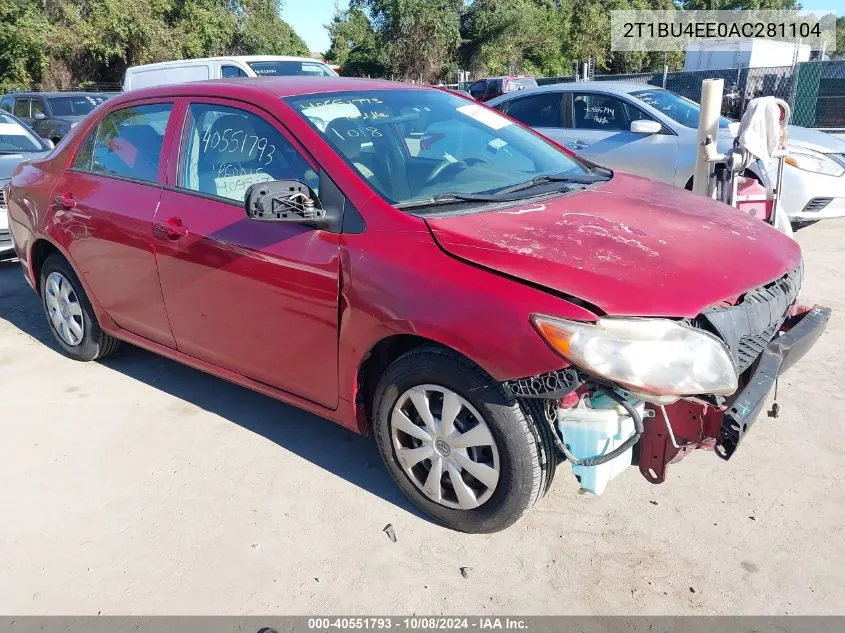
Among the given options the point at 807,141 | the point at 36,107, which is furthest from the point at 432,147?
the point at 36,107

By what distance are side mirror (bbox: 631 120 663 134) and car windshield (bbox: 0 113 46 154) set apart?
22.0 feet

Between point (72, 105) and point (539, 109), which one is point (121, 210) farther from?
point (72, 105)

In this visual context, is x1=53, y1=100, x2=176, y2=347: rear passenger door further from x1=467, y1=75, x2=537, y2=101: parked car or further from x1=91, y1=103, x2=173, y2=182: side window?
x1=467, y1=75, x2=537, y2=101: parked car

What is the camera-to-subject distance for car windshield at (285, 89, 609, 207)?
3141 millimetres

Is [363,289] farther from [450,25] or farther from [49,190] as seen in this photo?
[450,25]

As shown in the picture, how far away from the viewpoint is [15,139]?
333 inches

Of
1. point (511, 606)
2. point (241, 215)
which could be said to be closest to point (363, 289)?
point (241, 215)

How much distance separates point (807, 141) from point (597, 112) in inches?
Result: 86.8

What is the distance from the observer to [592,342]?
2.35 metres

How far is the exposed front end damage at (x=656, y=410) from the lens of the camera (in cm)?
244

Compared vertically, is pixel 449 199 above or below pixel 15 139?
above

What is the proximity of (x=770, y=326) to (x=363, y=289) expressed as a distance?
160cm
